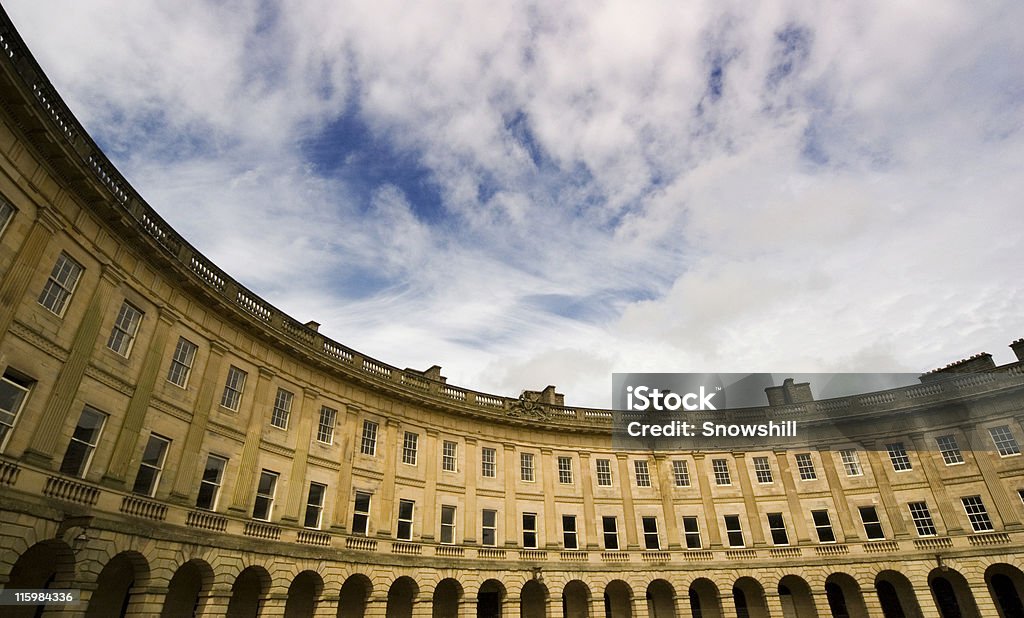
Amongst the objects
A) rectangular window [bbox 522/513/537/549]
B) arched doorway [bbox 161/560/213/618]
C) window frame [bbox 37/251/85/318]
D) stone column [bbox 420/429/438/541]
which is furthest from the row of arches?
window frame [bbox 37/251/85/318]

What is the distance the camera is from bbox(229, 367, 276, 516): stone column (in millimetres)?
22609

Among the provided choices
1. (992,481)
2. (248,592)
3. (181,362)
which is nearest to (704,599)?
(992,481)

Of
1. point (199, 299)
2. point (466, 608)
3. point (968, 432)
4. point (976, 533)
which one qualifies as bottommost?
point (466, 608)

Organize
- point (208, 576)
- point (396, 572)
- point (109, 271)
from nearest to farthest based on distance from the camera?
point (109, 271), point (208, 576), point (396, 572)

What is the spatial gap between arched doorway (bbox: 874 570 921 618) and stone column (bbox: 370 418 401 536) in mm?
27671

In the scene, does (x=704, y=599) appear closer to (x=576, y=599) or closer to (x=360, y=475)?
(x=576, y=599)

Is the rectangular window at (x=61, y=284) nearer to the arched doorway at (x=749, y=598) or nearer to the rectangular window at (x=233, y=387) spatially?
the rectangular window at (x=233, y=387)

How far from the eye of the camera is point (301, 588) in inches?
1004

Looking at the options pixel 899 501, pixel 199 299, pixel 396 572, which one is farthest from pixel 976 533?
pixel 199 299

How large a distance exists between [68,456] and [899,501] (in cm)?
4070

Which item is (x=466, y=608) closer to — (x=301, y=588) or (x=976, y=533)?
(x=301, y=588)

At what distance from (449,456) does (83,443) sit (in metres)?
18.7

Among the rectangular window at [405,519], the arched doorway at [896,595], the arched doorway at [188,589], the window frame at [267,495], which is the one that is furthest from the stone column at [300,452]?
the arched doorway at [896,595]

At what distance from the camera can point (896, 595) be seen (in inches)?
1308
